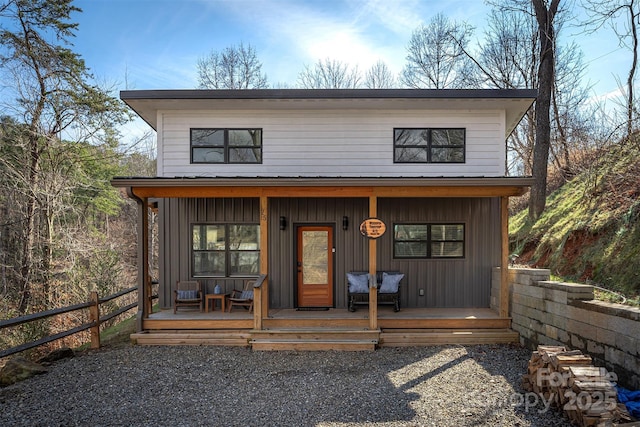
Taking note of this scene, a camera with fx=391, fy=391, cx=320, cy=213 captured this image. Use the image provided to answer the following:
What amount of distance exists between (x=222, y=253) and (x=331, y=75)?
1733 cm

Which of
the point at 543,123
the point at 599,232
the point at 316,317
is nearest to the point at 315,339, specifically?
the point at 316,317

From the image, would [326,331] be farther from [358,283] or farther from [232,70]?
[232,70]

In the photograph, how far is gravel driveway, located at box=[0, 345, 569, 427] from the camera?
4.24m

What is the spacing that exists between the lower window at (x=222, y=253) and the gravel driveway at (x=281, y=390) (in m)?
2.02

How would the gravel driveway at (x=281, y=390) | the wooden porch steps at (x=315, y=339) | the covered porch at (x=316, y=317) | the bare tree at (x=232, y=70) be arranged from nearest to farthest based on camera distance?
the gravel driveway at (x=281, y=390) < the wooden porch steps at (x=315, y=339) < the covered porch at (x=316, y=317) < the bare tree at (x=232, y=70)

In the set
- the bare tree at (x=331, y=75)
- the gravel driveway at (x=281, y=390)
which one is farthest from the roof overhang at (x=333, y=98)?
the bare tree at (x=331, y=75)

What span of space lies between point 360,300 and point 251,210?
3.06 m

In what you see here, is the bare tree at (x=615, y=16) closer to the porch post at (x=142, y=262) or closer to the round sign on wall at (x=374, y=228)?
the round sign on wall at (x=374, y=228)

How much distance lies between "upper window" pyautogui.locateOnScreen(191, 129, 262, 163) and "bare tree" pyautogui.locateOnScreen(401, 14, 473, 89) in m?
14.1

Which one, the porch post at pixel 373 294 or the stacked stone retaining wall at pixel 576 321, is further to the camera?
the porch post at pixel 373 294

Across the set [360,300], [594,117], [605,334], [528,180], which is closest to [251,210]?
[360,300]

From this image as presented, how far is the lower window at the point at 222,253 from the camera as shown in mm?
8516

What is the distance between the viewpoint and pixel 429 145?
8.62 m

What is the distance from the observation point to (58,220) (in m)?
13.5
